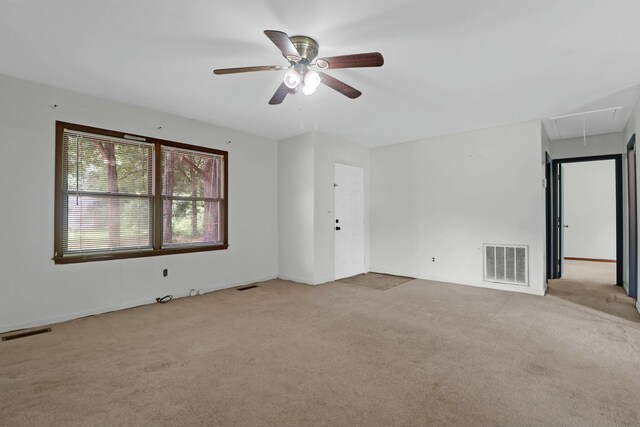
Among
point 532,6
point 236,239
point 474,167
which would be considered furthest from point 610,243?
point 236,239

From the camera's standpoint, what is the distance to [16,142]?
10.2 ft

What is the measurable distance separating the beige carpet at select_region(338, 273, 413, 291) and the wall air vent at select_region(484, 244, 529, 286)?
4.20 feet

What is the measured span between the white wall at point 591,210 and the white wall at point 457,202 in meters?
4.79

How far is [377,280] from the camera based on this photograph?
5.39 metres

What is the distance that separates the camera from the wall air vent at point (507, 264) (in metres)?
4.51

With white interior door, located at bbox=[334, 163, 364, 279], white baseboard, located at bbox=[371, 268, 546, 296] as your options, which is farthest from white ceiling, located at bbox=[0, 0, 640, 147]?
white baseboard, located at bbox=[371, 268, 546, 296]

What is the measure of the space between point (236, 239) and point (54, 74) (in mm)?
2934

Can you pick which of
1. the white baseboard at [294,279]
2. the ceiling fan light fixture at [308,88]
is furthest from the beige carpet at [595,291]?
the ceiling fan light fixture at [308,88]

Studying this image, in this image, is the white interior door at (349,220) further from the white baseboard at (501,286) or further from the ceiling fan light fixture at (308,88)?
the ceiling fan light fixture at (308,88)

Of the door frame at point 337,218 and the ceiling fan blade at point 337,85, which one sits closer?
the ceiling fan blade at point 337,85

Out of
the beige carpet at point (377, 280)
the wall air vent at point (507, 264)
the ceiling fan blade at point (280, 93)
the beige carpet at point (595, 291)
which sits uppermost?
the ceiling fan blade at point (280, 93)

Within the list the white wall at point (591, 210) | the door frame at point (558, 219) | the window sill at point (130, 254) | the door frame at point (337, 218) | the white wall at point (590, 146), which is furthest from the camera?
the white wall at point (591, 210)

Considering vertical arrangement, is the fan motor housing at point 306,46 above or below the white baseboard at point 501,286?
above

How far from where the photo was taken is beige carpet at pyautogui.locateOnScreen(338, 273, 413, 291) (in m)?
5.01
